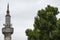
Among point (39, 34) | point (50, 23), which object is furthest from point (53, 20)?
point (39, 34)

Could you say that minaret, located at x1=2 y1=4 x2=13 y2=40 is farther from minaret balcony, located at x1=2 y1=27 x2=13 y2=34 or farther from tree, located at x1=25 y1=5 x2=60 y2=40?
tree, located at x1=25 y1=5 x2=60 y2=40

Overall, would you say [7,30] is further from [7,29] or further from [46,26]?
[46,26]

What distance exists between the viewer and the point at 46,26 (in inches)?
1215

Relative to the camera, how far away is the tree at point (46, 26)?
97.8ft

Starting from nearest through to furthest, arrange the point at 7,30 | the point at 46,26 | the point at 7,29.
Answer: the point at 46,26
the point at 7,30
the point at 7,29

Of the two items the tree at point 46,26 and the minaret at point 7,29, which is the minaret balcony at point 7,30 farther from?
the tree at point 46,26

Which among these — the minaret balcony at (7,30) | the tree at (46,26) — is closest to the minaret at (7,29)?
the minaret balcony at (7,30)

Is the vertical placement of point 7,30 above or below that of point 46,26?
above

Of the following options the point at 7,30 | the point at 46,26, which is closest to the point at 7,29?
the point at 7,30

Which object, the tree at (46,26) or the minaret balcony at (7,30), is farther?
the minaret balcony at (7,30)

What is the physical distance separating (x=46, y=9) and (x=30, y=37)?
4641 mm

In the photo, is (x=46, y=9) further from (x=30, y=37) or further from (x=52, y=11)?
(x=30, y=37)

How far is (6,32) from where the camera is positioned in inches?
3194

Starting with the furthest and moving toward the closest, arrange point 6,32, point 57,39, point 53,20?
point 6,32
point 53,20
point 57,39
